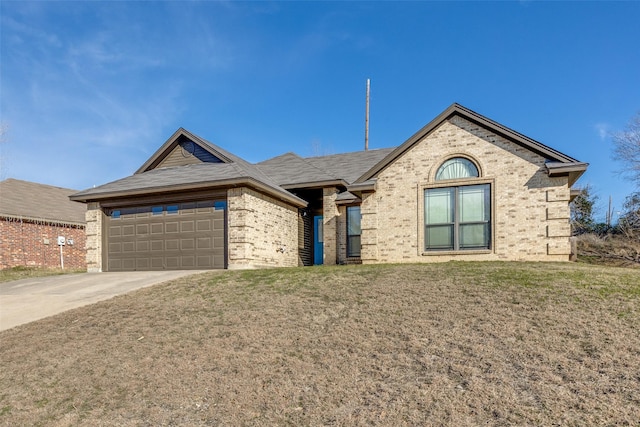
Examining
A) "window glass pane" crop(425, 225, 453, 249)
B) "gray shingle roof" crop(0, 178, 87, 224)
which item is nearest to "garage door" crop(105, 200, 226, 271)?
"window glass pane" crop(425, 225, 453, 249)

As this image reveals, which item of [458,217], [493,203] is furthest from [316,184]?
[493,203]

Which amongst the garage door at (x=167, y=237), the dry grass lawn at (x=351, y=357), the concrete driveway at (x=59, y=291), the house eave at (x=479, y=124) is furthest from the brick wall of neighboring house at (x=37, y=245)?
the house eave at (x=479, y=124)

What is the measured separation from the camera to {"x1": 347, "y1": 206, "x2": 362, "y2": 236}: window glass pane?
17.1 meters

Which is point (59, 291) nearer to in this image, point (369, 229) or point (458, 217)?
point (369, 229)

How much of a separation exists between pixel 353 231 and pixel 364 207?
260cm

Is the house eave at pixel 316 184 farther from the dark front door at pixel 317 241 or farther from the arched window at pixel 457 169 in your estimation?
the arched window at pixel 457 169

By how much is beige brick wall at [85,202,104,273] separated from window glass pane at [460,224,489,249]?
13.1m

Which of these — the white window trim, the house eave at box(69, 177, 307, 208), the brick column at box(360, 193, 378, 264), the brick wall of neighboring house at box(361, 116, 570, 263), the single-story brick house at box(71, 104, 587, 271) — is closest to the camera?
the brick wall of neighboring house at box(361, 116, 570, 263)

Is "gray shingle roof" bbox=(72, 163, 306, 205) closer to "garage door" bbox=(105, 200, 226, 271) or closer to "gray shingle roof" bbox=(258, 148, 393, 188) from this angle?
"garage door" bbox=(105, 200, 226, 271)

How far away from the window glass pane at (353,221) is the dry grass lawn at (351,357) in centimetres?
711

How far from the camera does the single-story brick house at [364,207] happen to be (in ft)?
42.7

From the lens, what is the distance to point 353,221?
17.2 m

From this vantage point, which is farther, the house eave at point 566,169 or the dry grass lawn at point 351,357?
the house eave at point 566,169

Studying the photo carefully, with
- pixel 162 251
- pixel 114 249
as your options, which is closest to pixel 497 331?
pixel 162 251
